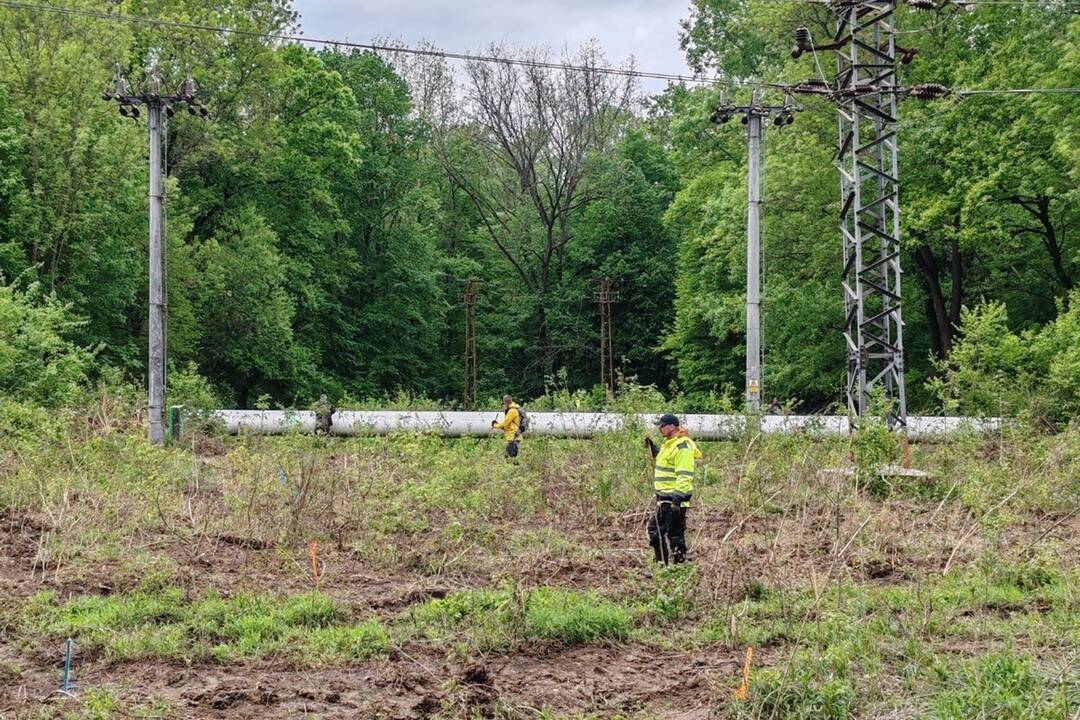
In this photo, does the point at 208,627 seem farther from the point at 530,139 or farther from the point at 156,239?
the point at 530,139

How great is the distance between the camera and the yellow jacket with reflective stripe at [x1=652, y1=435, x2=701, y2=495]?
1068 centimetres

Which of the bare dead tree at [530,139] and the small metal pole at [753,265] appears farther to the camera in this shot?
the bare dead tree at [530,139]

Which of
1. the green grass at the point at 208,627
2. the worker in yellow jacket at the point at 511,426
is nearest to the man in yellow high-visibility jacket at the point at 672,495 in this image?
the green grass at the point at 208,627

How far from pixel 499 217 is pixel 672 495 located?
40229 mm

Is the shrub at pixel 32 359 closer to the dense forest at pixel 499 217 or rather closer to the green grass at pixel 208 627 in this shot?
the dense forest at pixel 499 217

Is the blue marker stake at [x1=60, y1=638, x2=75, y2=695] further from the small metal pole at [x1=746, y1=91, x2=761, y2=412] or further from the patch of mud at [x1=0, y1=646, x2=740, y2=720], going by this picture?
the small metal pole at [x1=746, y1=91, x2=761, y2=412]

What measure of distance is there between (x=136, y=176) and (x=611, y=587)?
26791 millimetres

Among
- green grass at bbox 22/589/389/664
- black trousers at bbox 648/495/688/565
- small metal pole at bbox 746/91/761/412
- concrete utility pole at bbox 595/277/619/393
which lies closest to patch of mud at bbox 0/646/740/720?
green grass at bbox 22/589/389/664

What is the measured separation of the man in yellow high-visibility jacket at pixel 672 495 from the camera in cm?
1065

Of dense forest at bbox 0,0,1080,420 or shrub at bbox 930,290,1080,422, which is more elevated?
dense forest at bbox 0,0,1080,420

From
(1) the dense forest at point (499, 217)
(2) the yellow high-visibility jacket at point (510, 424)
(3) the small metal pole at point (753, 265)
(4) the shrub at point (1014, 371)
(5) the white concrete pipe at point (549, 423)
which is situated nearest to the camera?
(5) the white concrete pipe at point (549, 423)

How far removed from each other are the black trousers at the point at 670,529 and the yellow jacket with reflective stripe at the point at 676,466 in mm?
135

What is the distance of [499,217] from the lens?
49.9 m

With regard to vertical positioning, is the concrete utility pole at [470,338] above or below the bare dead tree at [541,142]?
below
